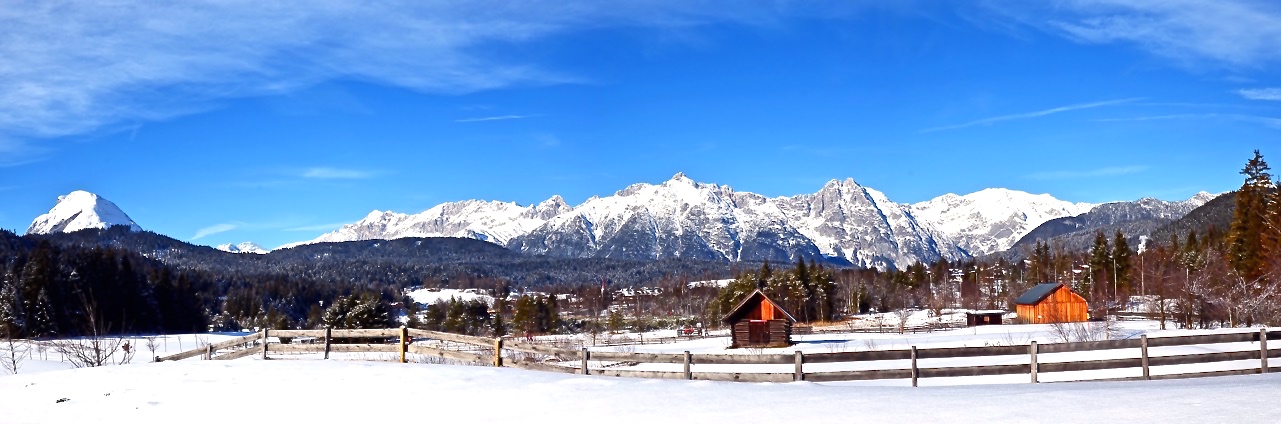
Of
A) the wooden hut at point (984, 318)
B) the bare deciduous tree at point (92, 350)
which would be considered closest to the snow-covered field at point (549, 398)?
the bare deciduous tree at point (92, 350)

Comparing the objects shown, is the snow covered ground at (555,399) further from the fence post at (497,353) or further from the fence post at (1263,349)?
the fence post at (497,353)

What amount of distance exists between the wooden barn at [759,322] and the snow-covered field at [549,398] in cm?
3926

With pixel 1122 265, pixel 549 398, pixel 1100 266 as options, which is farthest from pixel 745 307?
pixel 1100 266

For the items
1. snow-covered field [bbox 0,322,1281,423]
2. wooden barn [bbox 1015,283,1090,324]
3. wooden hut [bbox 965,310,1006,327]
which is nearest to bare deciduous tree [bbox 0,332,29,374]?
snow-covered field [bbox 0,322,1281,423]

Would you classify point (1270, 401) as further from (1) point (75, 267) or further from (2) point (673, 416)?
(1) point (75, 267)

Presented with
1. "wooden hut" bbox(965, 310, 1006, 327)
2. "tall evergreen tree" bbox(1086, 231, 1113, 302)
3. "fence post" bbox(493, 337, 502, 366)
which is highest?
"tall evergreen tree" bbox(1086, 231, 1113, 302)

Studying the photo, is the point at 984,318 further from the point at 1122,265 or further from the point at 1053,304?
the point at 1122,265

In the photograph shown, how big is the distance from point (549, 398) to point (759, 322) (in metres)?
44.2

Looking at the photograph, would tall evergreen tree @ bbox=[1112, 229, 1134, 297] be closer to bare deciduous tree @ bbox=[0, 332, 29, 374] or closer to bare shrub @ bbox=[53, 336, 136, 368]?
bare deciduous tree @ bbox=[0, 332, 29, 374]

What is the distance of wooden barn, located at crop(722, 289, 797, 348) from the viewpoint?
61700 mm

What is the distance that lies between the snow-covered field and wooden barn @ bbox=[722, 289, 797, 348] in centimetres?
3926

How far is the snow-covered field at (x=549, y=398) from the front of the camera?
15352mm

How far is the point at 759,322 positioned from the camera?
2454 inches

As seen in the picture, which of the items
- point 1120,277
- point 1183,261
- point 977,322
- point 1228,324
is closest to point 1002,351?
point 1228,324
